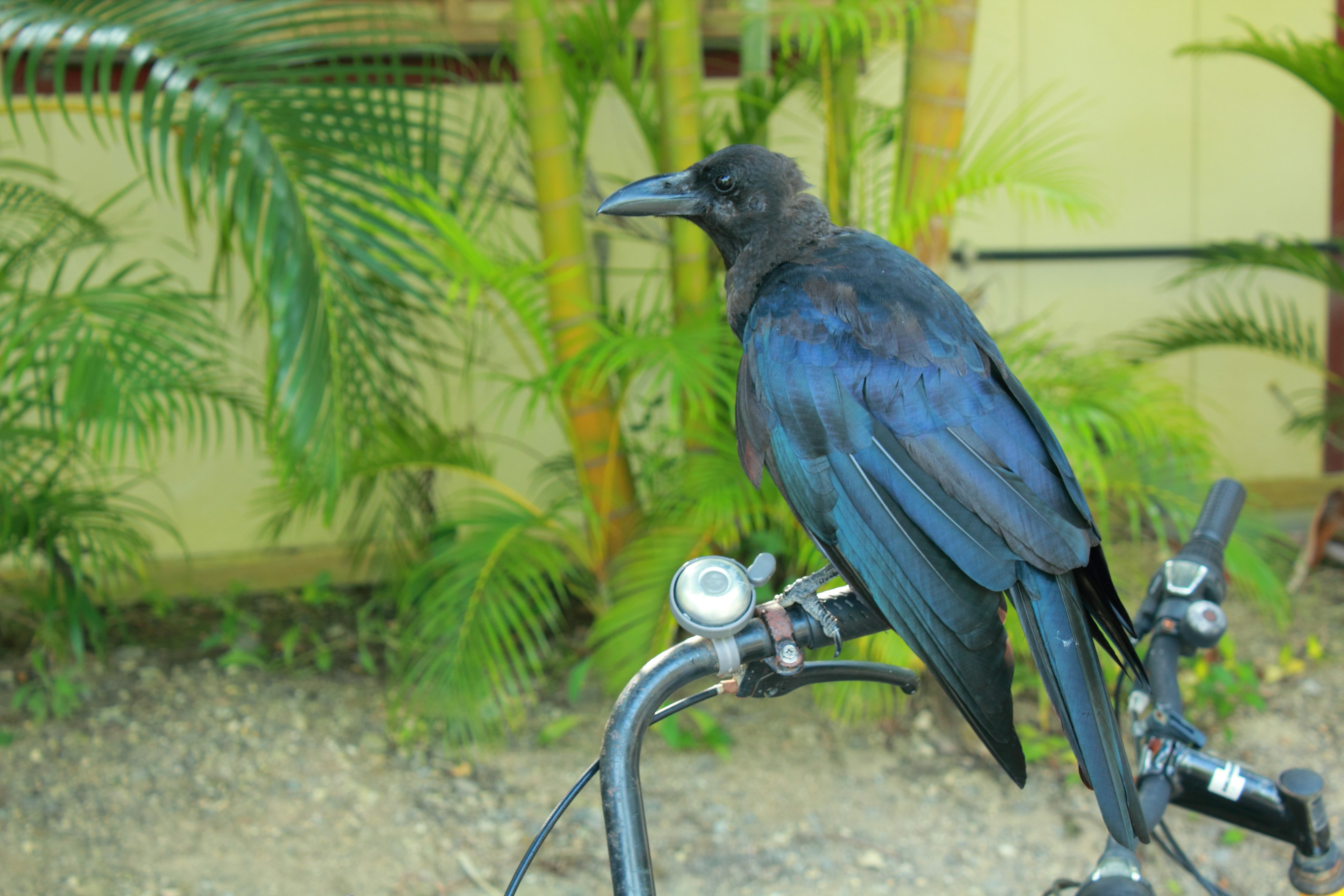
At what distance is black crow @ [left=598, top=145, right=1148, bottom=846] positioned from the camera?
3.56 ft

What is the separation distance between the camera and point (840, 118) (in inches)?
127

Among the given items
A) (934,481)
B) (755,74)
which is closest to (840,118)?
(755,74)

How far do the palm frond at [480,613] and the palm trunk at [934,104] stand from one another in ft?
4.38

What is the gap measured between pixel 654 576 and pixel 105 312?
158 cm

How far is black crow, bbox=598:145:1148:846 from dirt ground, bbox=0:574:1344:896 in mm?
1550

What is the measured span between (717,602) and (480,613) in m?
1.96

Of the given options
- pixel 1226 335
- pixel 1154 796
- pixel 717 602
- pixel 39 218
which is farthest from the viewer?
pixel 1226 335

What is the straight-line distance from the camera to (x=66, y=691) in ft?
10.00

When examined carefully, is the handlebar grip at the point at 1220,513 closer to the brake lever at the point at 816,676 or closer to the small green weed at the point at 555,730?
the brake lever at the point at 816,676

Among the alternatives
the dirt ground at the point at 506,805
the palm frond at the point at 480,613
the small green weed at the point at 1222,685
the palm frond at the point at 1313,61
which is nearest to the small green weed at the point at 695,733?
the dirt ground at the point at 506,805

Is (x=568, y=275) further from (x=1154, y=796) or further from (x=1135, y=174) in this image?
(x=1135, y=174)

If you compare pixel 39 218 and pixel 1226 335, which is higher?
pixel 39 218

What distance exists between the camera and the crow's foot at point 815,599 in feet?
3.56

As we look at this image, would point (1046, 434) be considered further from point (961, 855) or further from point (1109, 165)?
point (1109, 165)
